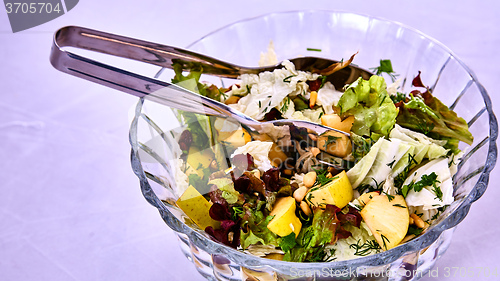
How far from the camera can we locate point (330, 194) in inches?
80.3

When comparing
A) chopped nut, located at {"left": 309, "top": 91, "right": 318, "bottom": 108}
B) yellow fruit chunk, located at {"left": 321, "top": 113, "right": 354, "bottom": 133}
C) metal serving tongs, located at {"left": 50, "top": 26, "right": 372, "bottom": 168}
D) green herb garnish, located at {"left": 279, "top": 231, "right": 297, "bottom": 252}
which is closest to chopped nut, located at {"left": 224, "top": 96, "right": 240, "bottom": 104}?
metal serving tongs, located at {"left": 50, "top": 26, "right": 372, "bottom": 168}

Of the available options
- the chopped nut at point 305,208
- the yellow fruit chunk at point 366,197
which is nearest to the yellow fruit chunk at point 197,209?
the chopped nut at point 305,208

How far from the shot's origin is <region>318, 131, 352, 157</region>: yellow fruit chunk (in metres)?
2.27

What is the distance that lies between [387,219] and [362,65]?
1.31m

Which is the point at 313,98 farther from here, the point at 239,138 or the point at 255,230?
the point at 255,230

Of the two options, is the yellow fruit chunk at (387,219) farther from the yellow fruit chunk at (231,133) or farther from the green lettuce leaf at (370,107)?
the yellow fruit chunk at (231,133)

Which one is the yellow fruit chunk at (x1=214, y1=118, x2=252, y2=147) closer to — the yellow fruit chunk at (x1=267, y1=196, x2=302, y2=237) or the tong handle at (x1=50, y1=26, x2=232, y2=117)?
the tong handle at (x1=50, y1=26, x2=232, y2=117)

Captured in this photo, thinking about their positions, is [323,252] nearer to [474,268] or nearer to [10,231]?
[474,268]

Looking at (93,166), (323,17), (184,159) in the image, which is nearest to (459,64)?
(323,17)

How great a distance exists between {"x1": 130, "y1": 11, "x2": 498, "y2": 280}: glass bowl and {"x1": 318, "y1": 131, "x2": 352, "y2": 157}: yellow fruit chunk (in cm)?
51

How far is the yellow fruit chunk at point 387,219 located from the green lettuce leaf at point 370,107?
0.34 m

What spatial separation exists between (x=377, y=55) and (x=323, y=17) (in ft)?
1.31

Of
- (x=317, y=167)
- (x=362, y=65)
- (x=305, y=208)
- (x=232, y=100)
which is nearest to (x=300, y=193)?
(x=305, y=208)

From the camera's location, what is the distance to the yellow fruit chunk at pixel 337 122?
2.32 meters
